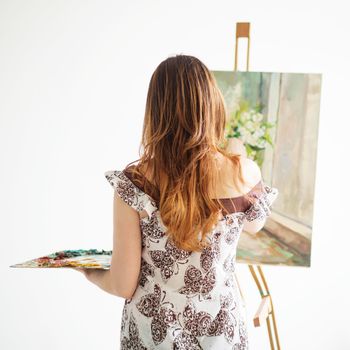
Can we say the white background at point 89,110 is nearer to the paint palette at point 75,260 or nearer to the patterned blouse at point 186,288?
the paint palette at point 75,260

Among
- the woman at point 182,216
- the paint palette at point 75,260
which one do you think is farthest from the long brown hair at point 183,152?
the paint palette at point 75,260

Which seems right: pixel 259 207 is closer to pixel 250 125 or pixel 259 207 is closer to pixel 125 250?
pixel 125 250

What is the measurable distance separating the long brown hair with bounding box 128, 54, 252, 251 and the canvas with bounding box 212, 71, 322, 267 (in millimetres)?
783

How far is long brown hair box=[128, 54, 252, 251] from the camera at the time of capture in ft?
3.69

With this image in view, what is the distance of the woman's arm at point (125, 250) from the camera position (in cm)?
114

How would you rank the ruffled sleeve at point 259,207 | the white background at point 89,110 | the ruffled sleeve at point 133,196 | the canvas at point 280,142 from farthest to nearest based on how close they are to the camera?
1. the white background at point 89,110
2. the canvas at point 280,142
3. the ruffled sleeve at point 259,207
4. the ruffled sleeve at point 133,196

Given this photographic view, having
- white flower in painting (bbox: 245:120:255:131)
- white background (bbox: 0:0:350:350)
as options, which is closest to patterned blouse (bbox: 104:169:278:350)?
white flower in painting (bbox: 245:120:255:131)

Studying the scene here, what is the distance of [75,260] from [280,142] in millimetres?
989

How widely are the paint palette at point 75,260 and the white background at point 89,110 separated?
1339mm

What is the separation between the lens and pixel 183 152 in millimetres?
1125

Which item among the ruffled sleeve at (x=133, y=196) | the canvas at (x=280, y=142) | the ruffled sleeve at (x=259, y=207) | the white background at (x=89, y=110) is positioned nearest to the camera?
the ruffled sleeve at (x=133, y=196)

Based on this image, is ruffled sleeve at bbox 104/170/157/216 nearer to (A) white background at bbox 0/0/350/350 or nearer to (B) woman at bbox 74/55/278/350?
(B) woman at bbox 74/55/278/350

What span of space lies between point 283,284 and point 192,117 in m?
1.91

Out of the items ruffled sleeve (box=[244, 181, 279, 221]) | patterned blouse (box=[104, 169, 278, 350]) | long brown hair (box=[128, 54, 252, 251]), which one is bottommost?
patterned blouse (box=[104, 169, 278, 350])
